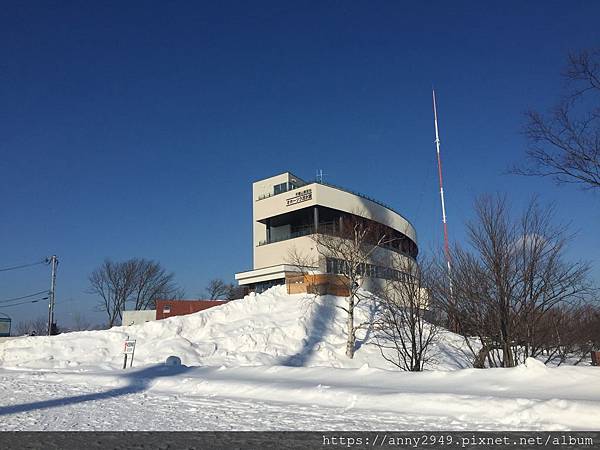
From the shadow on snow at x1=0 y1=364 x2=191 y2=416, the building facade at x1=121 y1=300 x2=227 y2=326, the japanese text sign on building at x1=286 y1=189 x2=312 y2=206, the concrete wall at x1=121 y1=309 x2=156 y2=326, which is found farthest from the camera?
the japanese text sign on building at x1=286 y1=189 x2=312 y2=206

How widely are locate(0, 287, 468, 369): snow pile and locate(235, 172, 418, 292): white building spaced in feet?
30.1

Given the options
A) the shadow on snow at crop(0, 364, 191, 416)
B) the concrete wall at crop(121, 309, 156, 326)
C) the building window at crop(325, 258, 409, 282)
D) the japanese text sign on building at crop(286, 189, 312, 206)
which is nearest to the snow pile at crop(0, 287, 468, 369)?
the building window at crop(325, 258, 409, 282)

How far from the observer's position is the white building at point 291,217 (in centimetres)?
4491

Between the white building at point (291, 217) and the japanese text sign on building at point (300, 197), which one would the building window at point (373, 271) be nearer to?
the white building at point (291, 217)

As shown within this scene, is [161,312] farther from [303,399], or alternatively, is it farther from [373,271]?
[303,399]

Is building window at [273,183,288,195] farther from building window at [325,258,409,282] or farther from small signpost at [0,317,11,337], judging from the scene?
small signpost at [0,317,11,337]

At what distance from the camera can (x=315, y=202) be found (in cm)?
4656

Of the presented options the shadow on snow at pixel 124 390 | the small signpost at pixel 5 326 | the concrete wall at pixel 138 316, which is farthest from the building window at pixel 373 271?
the small signpost at pixel 5 326

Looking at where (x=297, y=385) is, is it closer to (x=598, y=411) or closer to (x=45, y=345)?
(x=598, y=411)

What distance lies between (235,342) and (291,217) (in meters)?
24.4

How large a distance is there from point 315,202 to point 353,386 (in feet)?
116

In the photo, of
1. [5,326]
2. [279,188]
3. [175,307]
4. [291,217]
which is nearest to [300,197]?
[291,217]

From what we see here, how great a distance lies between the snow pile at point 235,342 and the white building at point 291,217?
30.1ft

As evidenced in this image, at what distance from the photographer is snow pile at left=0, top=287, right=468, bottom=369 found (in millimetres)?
25609
